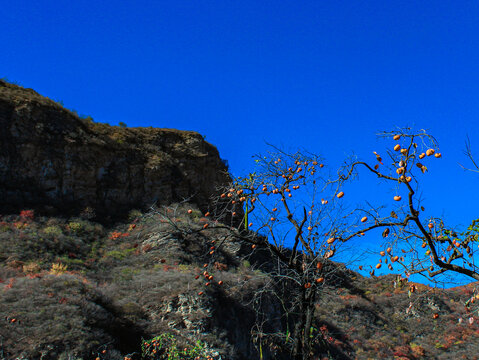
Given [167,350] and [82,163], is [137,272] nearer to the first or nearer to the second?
[167,350]

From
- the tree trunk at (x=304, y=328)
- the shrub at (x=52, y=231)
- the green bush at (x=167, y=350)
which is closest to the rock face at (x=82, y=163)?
the shrub at (x=52, y=231)

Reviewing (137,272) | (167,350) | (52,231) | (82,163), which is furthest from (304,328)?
(82,163)

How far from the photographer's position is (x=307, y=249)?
279 inches

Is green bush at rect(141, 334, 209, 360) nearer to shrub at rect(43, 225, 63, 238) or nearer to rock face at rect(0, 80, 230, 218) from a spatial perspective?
shrub at rect(43, 225, 63, 238)

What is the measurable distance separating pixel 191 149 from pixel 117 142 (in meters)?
7.54

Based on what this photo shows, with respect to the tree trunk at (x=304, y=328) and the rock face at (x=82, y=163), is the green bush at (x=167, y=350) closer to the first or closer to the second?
the tree trunk at (x=304, y=328)

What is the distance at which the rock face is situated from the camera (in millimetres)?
24594

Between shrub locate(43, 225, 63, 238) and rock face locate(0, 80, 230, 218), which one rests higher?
rock face locate(0, 80, 230, 218)

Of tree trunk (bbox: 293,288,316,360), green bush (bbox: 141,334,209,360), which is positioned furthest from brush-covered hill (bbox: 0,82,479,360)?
tree trunk (bbox: 293,288,316,360)

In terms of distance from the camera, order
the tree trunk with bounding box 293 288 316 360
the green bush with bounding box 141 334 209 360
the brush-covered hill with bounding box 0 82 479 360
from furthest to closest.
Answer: the green bush with bounding box 141 334 209 360 < the brush-covered hill with bounding box 0 82 479 360 < the tree trunk with bounding box 293 288 316 360

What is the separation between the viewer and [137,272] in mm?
18953

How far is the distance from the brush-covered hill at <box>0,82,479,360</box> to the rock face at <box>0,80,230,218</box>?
10 centimetres

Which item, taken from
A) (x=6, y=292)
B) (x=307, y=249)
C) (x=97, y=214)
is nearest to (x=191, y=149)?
(x=97, y=214)

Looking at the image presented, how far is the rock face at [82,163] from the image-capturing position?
80.7 feet
